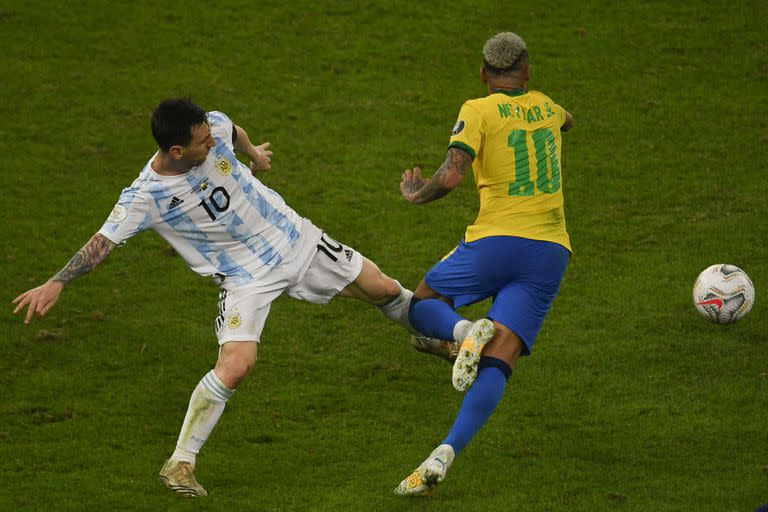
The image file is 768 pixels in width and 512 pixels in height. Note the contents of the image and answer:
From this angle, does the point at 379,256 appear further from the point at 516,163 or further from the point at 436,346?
the point at 516,163

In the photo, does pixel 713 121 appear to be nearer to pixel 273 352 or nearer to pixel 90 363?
pixel 273 352

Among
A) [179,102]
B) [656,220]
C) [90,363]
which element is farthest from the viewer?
[656,220]

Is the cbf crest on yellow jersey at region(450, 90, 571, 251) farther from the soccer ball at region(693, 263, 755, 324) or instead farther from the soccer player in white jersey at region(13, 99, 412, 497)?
the soccer ball at region(693, 263, 755, 324)

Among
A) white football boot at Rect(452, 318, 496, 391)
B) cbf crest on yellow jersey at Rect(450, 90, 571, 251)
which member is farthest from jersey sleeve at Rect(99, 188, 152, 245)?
white football boot at Rect(452, 318, 496, 391)

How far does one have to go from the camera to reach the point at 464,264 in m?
7.59

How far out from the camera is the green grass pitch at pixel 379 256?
7.88m

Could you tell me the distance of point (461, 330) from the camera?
7.41 m

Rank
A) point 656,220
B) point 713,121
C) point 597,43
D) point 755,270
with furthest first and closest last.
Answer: point 597,43 → point 713,121 → point 656,220 → point 755,270

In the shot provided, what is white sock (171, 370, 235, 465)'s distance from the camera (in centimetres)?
734

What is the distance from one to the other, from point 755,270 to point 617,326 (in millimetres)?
1707

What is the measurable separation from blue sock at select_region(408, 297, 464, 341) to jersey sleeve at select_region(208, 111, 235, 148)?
1.67 metres

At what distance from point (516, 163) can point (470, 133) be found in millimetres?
393

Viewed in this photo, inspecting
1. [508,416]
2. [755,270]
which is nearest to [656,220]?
[755,270]

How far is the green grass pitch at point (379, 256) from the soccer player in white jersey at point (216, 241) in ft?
2.35
